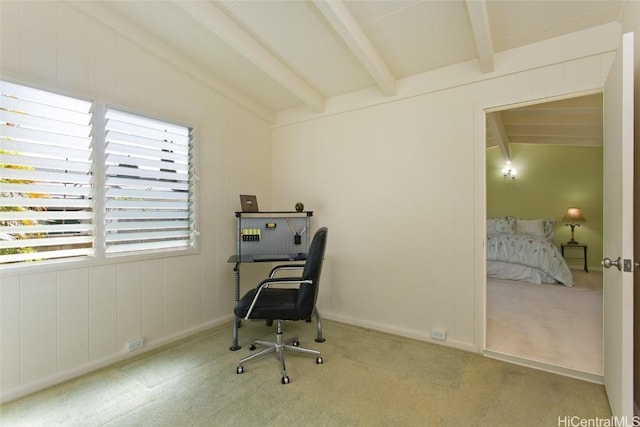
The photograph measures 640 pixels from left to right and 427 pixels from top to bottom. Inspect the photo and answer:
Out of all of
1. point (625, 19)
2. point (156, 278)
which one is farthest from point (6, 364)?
point (625, 19)

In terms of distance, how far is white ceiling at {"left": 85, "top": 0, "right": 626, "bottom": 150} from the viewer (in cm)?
189

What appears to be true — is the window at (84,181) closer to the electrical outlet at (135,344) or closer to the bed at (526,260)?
the electrical outlet at (135,344)

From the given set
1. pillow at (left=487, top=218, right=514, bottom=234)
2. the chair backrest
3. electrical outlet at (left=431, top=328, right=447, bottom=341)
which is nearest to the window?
the chair backrest

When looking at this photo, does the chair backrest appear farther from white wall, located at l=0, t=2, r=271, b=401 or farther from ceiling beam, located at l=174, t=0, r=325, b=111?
ceiling beam, located at l=174, t=0, r=325, b=111

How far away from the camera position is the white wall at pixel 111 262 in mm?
1834

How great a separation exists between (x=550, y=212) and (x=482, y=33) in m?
5.58

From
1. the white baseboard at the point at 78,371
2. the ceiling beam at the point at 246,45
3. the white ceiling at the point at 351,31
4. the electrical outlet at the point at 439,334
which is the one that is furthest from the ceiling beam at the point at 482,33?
the white baseboard at the point at 78,371

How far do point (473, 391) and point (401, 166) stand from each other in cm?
183

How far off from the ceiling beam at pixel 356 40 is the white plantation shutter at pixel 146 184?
1.67 metres

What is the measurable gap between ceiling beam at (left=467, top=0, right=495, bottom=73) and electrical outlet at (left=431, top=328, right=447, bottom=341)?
85.9 inches

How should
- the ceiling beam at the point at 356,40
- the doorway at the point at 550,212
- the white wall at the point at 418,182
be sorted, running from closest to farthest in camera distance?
the ceiling beam at the point at 356,40
the white wall at the point at 418,182
the doorway at the point at 550,212

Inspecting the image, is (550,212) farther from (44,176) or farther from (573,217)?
(44,176)

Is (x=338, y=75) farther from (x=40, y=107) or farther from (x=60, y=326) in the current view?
(x=60, y=326)

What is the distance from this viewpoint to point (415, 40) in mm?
2236
